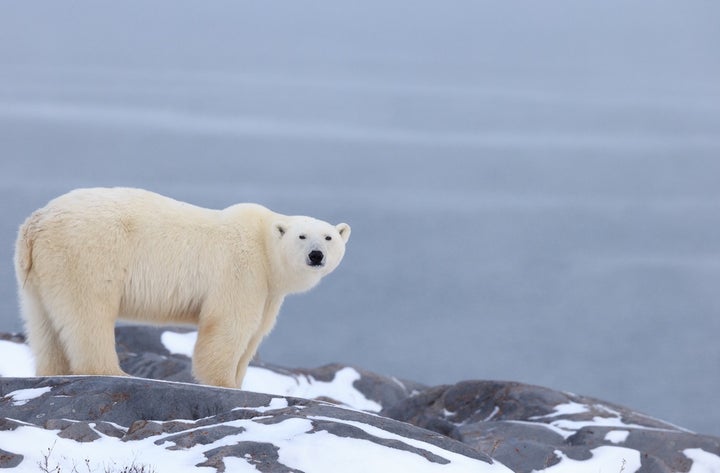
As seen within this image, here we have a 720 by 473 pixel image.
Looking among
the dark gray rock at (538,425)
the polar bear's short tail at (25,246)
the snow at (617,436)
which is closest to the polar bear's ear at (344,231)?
the polar bear's short tail at (25,246)

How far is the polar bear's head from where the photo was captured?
360 inches

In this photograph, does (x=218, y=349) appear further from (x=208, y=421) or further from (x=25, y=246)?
(x=208, y=421)

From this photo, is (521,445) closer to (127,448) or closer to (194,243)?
(194,243)

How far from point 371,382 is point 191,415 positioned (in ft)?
50.1

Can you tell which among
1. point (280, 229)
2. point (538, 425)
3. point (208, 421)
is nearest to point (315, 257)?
point (280, 229)

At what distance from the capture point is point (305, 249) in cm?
912

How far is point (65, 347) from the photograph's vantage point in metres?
8.55

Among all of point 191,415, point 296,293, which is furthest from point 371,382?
point 191,415

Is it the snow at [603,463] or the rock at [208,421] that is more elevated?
the rock at [208,421]

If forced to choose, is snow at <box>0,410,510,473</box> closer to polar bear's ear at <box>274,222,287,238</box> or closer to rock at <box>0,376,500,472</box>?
rock at <box>0,376,500,472</box>

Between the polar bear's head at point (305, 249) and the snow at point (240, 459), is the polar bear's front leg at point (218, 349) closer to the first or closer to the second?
the polar bear's head at point (305, 249)

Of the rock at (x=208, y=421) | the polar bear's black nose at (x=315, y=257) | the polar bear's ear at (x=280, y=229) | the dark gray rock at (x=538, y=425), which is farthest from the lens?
the dark gray rock at (x=538, y=425)

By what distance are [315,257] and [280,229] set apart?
0.47m

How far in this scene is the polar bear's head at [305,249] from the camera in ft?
30.0
